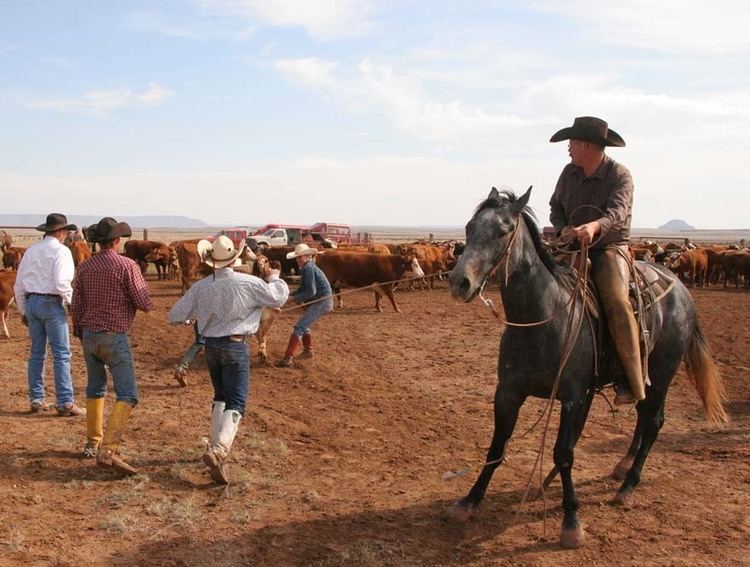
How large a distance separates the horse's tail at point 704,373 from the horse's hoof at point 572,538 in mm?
2207

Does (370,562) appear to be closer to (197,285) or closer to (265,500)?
(265,500)

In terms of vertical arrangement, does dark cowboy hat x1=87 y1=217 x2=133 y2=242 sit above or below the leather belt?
above

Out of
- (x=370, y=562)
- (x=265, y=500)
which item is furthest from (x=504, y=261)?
(x=265, y=500)

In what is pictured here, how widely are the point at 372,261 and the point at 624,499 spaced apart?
13667mm

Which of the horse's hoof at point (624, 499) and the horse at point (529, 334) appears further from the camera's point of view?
the horse's hoof at point (624, 499)

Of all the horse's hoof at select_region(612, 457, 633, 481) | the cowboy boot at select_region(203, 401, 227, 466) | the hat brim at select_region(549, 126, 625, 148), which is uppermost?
the hat brim at select_region(549, 126, 625, 148)

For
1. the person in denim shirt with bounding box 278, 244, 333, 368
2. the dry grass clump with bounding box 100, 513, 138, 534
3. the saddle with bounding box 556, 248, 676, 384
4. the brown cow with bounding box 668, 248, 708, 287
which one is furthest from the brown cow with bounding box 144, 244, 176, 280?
the saddle with bounding box 556, 248, 676, 384

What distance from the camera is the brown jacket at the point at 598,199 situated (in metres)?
4.82

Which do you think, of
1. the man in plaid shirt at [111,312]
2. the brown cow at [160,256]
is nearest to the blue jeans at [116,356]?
the man in plaid shirt at [111,312]

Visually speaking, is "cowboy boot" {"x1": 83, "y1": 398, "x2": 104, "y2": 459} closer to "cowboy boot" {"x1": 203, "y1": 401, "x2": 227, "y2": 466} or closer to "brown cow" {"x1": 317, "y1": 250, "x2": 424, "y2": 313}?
"cowboy boot" {"x1": 203, "y1": 401, "x2": 227, "y2": 466}

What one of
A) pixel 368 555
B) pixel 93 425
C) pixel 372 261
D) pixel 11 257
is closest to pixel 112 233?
pixel 93 425

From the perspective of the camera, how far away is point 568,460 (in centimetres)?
459

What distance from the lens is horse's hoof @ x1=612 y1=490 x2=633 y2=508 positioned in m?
5.14

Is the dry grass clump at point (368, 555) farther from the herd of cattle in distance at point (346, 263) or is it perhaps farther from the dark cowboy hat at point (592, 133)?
the herd of cattle in distance at point (346, 263)
